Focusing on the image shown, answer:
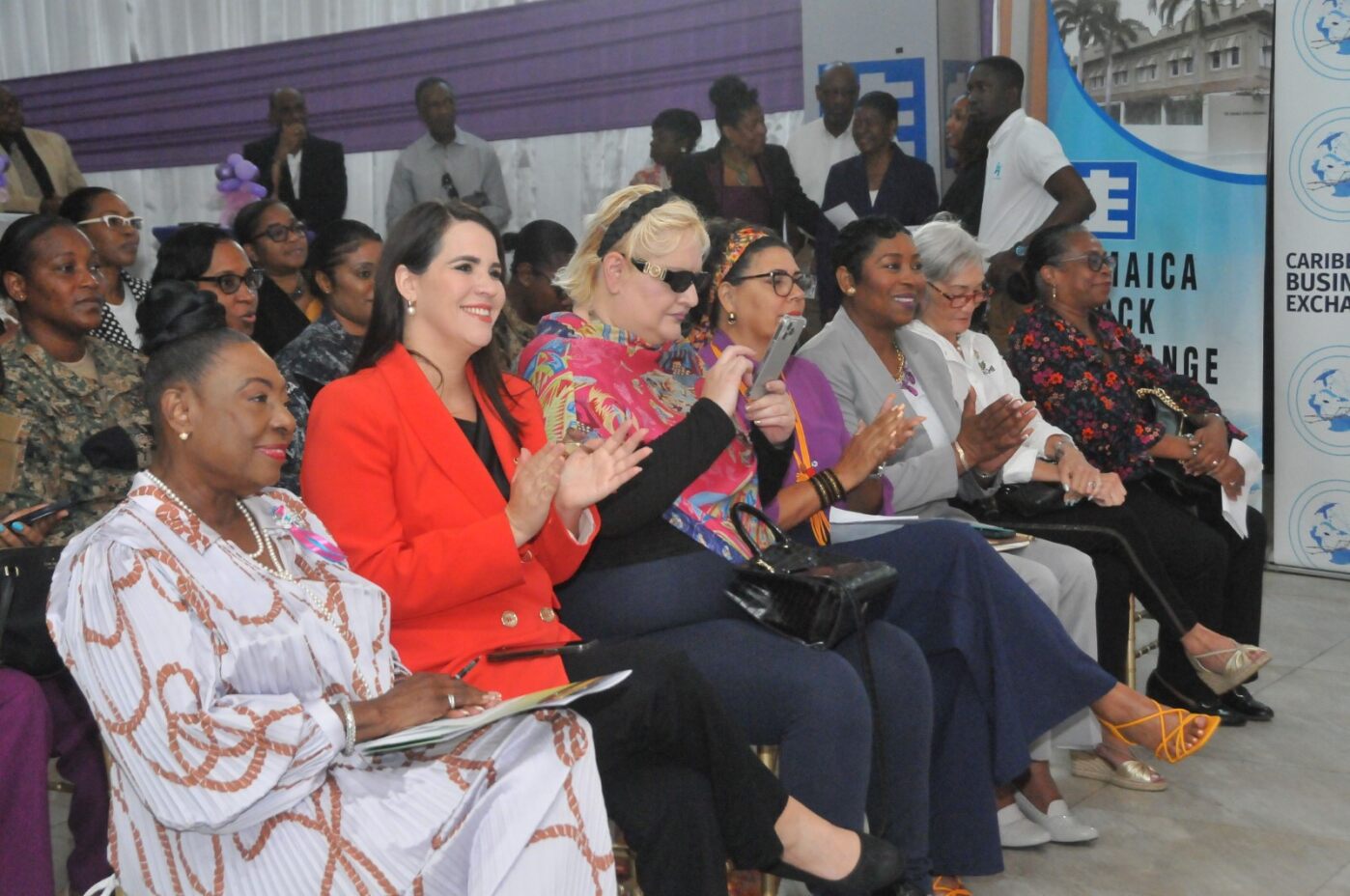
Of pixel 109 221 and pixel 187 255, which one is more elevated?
pixel 109 221

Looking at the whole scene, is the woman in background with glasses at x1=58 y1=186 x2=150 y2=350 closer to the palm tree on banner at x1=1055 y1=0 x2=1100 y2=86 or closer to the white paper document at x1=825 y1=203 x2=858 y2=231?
the white paper document at x1=825 y1=203 x2=858 y2=231

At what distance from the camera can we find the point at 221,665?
2.15m

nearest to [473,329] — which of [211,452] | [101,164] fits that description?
[211,452]

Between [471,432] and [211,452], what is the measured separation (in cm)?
56

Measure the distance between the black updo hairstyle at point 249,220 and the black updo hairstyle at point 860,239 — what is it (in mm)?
1985

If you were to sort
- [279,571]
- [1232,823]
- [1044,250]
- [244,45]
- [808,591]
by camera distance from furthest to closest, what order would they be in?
1. [244,45]
2. [1044,250]
3. [1232,823]
4. [808,591]
5. [279,571]

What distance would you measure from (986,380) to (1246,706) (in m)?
1.25

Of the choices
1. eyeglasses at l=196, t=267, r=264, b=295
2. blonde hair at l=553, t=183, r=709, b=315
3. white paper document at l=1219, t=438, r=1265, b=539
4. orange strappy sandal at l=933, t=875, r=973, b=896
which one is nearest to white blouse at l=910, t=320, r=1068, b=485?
white paper document at l=1219, t=438, r=1265, b=539

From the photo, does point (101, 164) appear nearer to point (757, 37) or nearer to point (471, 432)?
point (757, 37)

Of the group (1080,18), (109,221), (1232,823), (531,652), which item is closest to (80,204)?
(109,221)

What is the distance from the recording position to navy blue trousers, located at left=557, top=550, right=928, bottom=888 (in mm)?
2770

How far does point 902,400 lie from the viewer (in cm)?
386

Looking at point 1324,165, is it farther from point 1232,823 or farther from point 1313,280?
point 1232,823

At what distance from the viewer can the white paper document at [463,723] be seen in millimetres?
2119
